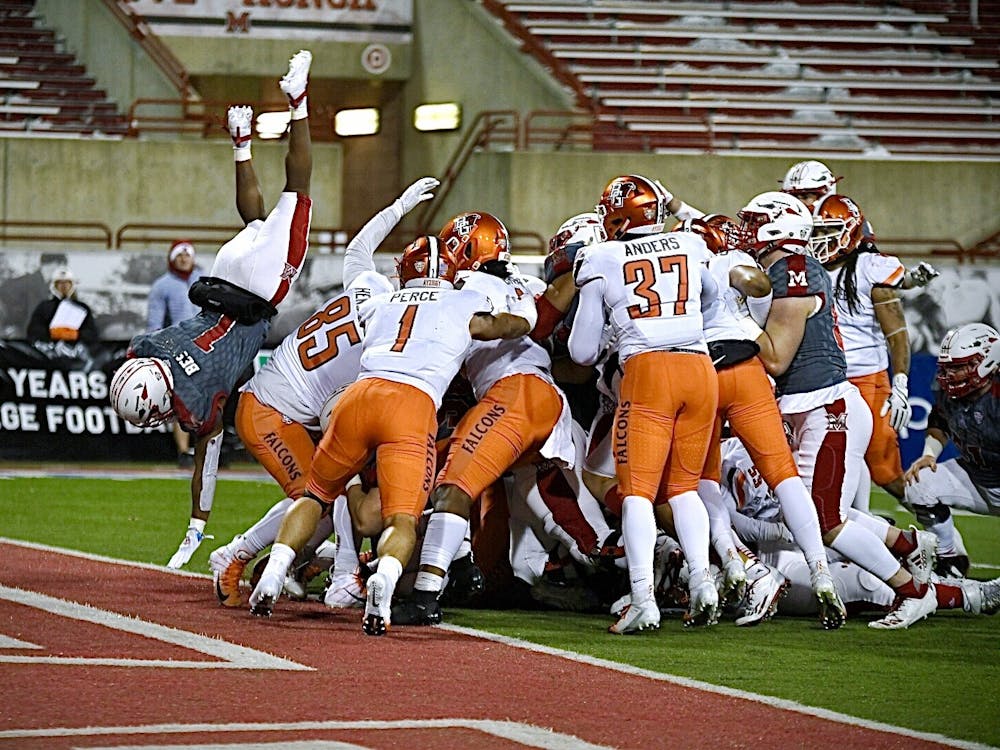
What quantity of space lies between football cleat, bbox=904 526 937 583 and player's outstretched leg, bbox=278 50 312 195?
3.15 meters

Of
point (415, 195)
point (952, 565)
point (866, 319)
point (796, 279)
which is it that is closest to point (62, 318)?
point (415, 195)

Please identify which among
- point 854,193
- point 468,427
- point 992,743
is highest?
point 854,193

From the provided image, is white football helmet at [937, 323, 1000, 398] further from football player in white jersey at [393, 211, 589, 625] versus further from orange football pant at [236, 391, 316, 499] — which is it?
orange football pant at [236, 391, 316, 499]

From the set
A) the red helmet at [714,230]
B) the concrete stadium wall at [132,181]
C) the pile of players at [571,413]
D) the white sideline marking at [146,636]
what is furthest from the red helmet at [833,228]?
the concrete stadium wall at [132,181]

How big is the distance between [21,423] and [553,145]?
7396 millimetres

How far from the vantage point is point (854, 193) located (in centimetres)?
1911

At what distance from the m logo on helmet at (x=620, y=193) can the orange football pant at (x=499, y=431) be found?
32.0 inches

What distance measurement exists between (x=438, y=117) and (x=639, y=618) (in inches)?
633

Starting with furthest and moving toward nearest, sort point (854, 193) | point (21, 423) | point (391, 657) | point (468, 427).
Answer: point (854, 193) → point (21, 423) → point (468, 427) → point (391, 657)

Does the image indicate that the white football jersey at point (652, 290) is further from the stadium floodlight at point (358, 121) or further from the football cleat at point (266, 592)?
the stadium floodlight at point (358, 121)

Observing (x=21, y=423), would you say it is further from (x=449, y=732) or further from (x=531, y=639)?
(x=449, y=732)

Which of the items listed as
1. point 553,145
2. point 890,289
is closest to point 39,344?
point 553,145

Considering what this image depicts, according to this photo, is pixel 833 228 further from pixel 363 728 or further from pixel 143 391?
pixel 363 728

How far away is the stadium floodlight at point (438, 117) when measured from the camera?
2183 cm
